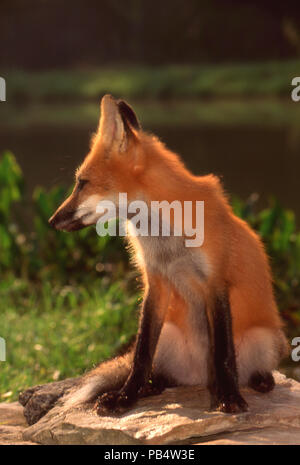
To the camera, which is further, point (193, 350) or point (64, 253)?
point (64, 253)

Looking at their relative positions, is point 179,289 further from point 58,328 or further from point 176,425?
point 58,328

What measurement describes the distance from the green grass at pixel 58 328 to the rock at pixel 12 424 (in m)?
0.65

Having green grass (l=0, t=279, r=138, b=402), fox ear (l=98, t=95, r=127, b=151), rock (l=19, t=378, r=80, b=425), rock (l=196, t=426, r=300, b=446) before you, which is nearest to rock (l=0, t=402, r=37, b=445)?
rock (l=19, t=378, r=80, b=425)

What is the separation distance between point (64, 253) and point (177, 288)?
382 centimetres

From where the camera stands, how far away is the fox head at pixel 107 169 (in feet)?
10.2

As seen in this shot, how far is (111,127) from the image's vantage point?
3.13 m

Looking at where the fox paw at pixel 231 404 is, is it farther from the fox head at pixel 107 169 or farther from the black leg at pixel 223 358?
the fox head at pixel 107 169

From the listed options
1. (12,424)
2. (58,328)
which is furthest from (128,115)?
(58,328)

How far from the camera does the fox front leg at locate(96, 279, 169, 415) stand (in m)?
3.51

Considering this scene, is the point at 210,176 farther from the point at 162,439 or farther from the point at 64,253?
the point at 64,253

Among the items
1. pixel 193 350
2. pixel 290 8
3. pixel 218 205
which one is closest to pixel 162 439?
pixel 193 350

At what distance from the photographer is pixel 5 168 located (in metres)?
7.49

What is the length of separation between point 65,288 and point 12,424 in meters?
2.84

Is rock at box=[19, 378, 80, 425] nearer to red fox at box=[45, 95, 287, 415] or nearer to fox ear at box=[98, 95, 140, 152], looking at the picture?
red fox at box=[45, 95, 287, 415]
